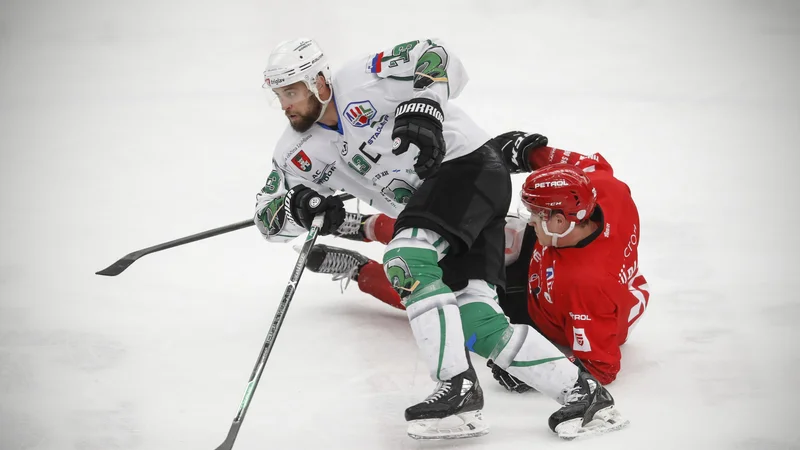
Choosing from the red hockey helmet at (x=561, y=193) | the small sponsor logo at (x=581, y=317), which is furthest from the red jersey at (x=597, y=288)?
the red hockey helmet at (x=561, y=193)

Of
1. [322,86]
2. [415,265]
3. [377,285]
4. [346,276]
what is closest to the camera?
[415,265]

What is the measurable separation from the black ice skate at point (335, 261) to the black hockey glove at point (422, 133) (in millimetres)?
1085

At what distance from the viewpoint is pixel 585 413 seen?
8.57 feet

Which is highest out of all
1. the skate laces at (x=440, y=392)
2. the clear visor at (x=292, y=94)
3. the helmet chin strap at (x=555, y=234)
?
the clear visor at (x=292, y=94)

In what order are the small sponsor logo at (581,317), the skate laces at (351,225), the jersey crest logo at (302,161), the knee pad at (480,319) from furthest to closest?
the skate laces at (351,225)
the jersey crest logo at (302,161)
the small sponsor logo at (581,317)
the knee pad at (480,319)

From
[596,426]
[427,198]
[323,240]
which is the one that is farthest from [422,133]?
[323,240]

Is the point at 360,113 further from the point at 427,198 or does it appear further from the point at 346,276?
the point at 346,276

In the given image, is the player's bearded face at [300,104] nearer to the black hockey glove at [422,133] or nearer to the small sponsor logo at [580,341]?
the black hockey glove at [422,133]

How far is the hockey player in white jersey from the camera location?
262cm

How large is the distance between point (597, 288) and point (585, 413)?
1.72 ft

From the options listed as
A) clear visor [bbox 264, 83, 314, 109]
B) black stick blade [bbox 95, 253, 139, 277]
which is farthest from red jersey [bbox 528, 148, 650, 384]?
black stick blade [bbox 95, 253, 139, 277]

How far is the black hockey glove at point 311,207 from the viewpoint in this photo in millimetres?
3104

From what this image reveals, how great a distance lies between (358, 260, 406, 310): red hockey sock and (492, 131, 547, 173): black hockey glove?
70 centimetres

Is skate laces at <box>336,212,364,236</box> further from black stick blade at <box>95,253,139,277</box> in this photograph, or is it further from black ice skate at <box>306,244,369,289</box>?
black stick blade at <box>95,253,139,277</box>
